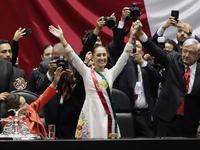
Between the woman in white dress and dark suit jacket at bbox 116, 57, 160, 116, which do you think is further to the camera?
dark suit jacket at bbox 116, 57, 160, 116

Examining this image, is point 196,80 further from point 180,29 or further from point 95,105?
point 95,105

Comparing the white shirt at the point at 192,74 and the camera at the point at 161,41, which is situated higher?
the camera at the point at 161,41

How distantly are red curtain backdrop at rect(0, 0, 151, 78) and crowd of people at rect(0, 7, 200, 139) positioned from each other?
0.90 m

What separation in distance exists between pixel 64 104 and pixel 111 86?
0.64 metres

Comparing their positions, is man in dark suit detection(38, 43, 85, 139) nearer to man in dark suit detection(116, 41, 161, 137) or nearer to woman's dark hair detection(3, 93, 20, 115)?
man in dark suit detection(116, 41, 161, 137)

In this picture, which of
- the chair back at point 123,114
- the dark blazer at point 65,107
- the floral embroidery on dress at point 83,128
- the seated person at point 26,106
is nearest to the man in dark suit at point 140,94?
the chair back at point 123,114

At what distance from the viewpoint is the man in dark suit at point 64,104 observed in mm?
3875

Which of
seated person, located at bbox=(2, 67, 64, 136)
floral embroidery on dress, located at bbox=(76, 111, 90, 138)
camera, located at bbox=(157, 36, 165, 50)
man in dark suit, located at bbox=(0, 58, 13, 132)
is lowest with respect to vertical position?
floral embroidery on dress, located at bbox=(76, 111, 90, 138)

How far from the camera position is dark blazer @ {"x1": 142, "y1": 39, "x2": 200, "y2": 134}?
3.59 m

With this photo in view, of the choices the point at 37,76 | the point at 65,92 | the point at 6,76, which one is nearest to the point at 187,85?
the point at 65,92

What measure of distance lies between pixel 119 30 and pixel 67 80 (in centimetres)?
79

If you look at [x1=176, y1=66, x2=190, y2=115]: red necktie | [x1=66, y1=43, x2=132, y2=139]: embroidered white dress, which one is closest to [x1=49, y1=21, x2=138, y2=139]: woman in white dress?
[x1=66, y1=43, x2=132, y2=139]: embroidered white dress

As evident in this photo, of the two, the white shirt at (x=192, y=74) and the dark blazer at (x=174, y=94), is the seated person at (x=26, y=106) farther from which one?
the white shirt at (x=192, y=74)

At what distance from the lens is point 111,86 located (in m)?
3.55
